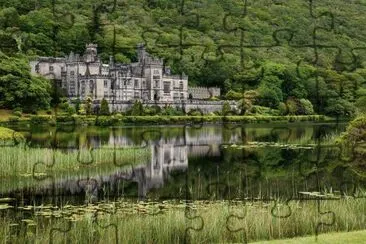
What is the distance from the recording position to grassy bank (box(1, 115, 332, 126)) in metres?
41.5

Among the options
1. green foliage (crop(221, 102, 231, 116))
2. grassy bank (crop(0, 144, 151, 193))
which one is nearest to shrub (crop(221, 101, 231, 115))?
green foliage (crop(221, 102, 231, 116))

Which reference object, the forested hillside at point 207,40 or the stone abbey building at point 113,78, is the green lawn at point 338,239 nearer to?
the forested hillside at point 207,40

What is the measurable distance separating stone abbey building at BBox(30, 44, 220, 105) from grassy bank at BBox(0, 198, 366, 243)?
136ft

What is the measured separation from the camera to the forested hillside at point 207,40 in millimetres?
50750

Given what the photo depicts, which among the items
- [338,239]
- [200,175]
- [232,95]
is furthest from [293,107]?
[338,239]

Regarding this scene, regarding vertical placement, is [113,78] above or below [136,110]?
above

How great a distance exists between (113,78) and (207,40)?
9931 mm

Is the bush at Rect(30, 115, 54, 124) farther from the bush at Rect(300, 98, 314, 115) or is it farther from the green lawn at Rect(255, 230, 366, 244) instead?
the green lawn at Rect(255, 230, 366, 244)

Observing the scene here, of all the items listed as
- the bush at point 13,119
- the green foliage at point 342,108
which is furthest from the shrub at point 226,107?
the bush at point 13,119

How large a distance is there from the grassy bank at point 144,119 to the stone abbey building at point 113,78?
7.13m

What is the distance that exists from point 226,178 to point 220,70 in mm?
46166

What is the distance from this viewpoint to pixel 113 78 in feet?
192

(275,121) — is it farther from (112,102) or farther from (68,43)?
(68,43)

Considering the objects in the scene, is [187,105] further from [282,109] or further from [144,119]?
[144,119]
